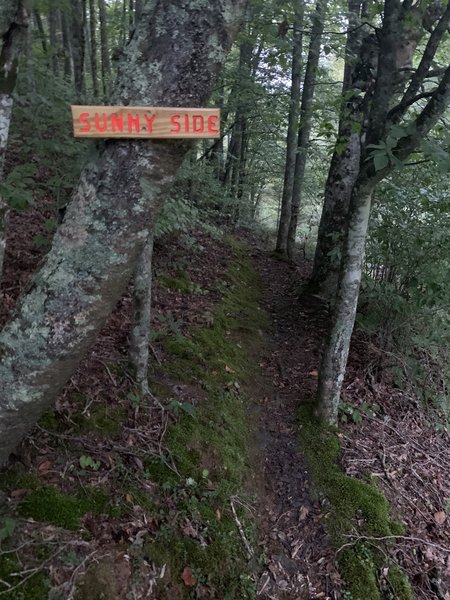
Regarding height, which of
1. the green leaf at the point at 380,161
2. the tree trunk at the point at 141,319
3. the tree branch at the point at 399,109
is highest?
the tree branch at the point at 399,109

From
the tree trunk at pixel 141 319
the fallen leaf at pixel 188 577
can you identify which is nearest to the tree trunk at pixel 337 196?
the tree trunk at pixel 141 319

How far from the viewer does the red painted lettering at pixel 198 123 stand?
207 centimetres

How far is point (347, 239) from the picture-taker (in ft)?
14.7

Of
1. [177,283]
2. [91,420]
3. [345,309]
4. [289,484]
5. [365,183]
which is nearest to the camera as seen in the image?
[91,420]

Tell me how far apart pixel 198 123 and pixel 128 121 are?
327mm

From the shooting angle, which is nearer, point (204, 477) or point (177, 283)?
point (204, 477)

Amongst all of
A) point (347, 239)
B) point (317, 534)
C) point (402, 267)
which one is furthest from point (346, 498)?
point (402, 267)

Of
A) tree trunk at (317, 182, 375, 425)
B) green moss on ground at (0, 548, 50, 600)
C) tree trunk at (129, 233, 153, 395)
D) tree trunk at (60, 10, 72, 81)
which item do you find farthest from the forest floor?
tree trunk at (60, 10, 72, 81)

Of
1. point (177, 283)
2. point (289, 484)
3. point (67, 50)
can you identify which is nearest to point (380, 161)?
point (289, 484)

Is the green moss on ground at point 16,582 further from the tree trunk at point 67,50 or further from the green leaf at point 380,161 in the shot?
the tree trunk at point 67,50

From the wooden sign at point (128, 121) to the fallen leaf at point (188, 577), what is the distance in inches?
113

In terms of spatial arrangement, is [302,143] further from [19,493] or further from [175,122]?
[19,493]

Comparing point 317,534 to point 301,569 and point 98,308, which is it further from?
point 98,308

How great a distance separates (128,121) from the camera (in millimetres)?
1993
